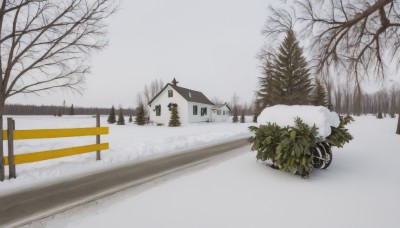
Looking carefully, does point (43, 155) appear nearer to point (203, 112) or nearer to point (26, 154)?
point (26, 154)

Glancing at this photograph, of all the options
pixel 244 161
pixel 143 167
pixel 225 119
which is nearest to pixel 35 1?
pixel 143 167

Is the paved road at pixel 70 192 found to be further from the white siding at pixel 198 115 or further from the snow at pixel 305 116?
the white siding at pixel 198 115

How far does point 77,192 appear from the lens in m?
4.31

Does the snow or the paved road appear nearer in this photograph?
the paved road

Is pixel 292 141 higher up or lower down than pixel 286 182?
higher up

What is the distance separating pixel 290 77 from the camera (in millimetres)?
27031

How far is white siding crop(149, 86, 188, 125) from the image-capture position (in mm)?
31681

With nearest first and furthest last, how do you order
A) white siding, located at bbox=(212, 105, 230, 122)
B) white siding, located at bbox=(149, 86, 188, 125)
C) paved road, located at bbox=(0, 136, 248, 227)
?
paved road, located at bbox=(0, 136, 248, 227) → white siding, located at bbox=(149, 86, 188, 125) → white siding, located at bbox=(212, 105, 230, 122)

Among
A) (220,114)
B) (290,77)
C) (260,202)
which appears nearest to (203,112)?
(220,114)

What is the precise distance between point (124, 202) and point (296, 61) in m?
28.1

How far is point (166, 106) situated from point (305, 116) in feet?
95.1

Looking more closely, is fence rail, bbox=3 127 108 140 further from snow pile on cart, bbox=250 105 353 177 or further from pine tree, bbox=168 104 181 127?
pine tree, bbox=168 104 181 127

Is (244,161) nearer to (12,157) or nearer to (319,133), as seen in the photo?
(319,133)

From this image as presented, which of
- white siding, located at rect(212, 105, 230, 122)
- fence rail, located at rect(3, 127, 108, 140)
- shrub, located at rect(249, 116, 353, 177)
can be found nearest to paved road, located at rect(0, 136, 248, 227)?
fence rail, located at rect(3, 127, 108, 140)
